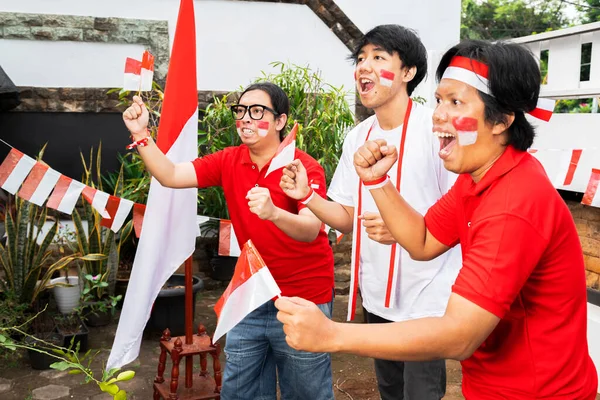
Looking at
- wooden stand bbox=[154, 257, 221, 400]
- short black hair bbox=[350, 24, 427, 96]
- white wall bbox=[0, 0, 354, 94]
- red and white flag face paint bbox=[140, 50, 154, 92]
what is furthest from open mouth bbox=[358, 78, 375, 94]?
white wall bbox=[0, 0, 354, 94]

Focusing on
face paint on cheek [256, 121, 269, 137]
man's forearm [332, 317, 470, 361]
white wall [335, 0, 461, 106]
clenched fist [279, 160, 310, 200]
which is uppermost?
white wall [335, 0, 461, 106]

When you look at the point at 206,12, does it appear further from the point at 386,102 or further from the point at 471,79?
the point at 471,79

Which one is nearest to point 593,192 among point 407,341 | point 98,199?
point 407,341

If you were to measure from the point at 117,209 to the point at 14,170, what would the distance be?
30.7 inches

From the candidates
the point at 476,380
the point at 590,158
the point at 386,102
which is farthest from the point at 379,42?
the point at 590,158

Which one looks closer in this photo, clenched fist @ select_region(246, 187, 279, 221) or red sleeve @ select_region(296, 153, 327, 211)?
clenched fist @ select_region(246, 187, 279, 221)

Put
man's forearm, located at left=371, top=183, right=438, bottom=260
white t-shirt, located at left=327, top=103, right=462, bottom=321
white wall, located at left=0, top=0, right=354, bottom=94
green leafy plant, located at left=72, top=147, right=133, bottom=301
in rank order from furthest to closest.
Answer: white wall, located at left=0, top=0, right=354, bottom=94 < green leafy plant, located at left=72, top=147, right=133, bottom=301 < white t-shirt, located at left=327, top=103, right=462, bottom=321 < man's forearm, located at left=371, top=183, right=438, bottom=260

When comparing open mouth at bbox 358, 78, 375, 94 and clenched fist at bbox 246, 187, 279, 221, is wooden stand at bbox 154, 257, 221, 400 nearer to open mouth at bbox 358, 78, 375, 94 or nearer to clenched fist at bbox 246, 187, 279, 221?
clenched fist at bbox 246, 187, 279, 221

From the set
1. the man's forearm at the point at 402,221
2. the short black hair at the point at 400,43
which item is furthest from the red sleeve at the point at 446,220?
the short black hair at the point at 400,43

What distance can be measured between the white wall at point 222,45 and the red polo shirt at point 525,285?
4899mm

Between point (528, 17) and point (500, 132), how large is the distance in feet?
120

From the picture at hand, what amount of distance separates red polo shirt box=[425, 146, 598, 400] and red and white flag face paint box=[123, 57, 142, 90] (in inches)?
82.9

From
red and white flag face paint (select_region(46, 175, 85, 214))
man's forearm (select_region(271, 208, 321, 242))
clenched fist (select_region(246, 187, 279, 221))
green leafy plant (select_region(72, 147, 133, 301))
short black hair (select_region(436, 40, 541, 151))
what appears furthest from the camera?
green leafy plant (select_region(72, 147, 133, 301))

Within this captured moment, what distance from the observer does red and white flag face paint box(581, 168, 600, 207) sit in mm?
4145
